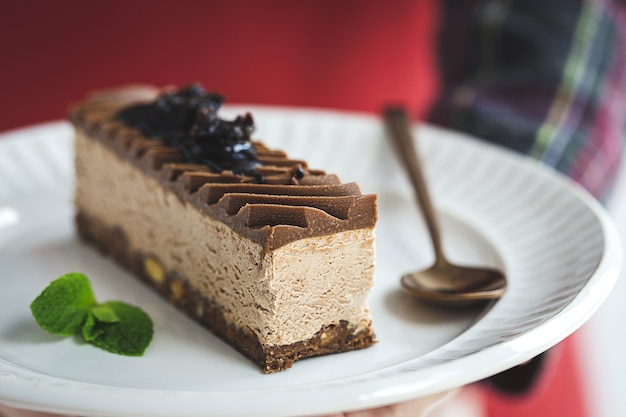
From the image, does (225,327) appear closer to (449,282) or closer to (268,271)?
(268,271)

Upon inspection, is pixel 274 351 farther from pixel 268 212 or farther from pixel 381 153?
pixel 381 153

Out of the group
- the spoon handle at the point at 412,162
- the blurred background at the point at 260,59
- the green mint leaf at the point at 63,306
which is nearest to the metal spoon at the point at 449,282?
the spoon handle at the point at 412,162

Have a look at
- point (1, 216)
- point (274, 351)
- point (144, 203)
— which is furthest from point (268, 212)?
point (1, 216)

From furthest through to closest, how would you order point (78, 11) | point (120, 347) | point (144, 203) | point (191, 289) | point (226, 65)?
point (226, 65) → point (78, 11) → point (144, 203) → point (191, 289) → point (120, 347)

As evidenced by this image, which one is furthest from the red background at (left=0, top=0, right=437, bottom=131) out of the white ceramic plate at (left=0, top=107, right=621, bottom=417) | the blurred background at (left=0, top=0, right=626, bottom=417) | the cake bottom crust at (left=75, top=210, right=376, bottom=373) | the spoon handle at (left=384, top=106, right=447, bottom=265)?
the cake bottom crust at (left=75, top=210, right=376, bottom=373)

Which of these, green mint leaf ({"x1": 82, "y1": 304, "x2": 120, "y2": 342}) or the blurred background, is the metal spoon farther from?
the blurred background

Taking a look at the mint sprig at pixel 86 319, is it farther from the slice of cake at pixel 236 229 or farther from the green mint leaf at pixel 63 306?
the slice of cake at pixel 236 229
